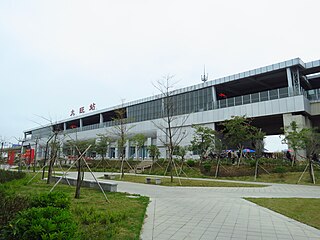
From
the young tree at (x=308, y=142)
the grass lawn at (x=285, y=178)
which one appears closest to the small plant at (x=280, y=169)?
the grass lawn at (x=285, y=178)

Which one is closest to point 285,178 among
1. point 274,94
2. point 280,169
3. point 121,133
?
point 280,169

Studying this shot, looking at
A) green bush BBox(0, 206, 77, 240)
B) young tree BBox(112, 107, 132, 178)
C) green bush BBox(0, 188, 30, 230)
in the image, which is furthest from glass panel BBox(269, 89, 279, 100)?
green bush BBox(0, 206, 77, 240)

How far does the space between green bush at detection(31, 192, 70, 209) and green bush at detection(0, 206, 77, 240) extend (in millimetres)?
925

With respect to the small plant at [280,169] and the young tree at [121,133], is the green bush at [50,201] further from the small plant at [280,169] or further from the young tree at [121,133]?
the small plant at [280,169]

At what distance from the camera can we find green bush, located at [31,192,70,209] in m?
4.12

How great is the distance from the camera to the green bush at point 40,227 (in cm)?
285

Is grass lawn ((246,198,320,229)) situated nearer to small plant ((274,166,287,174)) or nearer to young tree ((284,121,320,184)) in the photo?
young tree ((284,121,320,184))

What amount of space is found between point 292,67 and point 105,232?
23.7 metres

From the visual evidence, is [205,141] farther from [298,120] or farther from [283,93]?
[283,93]

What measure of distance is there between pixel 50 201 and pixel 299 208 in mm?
6443

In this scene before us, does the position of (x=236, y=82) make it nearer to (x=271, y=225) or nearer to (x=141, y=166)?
(x=141, y=166)

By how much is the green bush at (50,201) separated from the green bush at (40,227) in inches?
36.4

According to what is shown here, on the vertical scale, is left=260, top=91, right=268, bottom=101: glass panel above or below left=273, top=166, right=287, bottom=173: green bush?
above

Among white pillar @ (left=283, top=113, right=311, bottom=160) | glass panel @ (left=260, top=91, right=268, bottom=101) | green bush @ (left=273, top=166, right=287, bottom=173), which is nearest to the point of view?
green bush @ (left=273, top=166, right=287, bottom=173)
